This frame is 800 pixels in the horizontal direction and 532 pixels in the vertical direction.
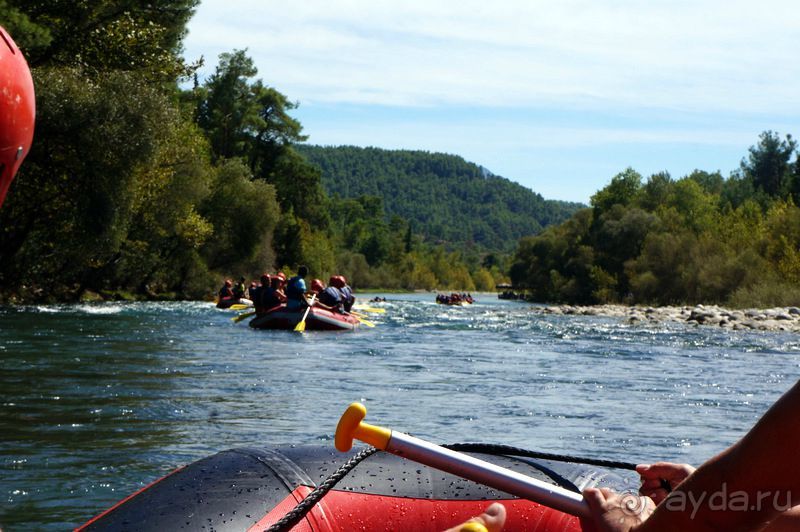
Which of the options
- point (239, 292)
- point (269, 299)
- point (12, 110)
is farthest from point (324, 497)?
point (239, 292)

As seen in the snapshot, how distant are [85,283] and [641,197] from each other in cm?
4591

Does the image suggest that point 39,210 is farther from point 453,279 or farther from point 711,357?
point 453,279

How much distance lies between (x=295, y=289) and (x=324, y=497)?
58.1 ft

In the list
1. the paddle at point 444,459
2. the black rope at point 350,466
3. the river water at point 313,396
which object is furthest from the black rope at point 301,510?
the river water at point 313,396

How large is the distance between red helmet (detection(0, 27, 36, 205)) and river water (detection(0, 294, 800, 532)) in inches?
159

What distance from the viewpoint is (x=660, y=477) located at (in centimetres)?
258

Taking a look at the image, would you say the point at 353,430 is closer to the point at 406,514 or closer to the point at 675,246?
the point at 406,514

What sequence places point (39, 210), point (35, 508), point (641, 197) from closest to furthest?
point (35, 508) → point (39, 210) → point (641, 197)

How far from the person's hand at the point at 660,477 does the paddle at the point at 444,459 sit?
333 mm

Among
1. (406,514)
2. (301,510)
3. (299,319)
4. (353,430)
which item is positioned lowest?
(299,319)

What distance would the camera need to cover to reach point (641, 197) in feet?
224

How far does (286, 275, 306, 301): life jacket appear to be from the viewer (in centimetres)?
2052

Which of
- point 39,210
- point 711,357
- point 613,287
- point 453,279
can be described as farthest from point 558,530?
point 453,279

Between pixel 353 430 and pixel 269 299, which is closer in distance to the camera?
pixel 353 430
